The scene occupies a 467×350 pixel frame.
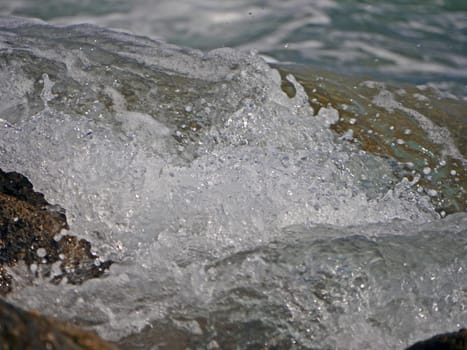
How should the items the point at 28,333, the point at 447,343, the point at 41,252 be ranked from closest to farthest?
the point at 28,333, the point at 447,343, the point at 41,252

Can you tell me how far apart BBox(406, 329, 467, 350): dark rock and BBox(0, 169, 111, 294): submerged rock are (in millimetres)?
1271

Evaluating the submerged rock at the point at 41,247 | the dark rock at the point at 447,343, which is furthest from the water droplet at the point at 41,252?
the dark rock at the point at 447,343

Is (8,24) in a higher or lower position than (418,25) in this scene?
higher

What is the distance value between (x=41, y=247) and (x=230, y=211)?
85 centimetres

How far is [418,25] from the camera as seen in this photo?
269 inches

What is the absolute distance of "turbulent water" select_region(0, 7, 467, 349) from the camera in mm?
2553

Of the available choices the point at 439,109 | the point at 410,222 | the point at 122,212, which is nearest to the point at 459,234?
the point at 410,222

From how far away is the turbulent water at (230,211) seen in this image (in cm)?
255

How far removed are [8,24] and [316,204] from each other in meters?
3.80

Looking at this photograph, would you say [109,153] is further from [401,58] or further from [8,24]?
[401,58]

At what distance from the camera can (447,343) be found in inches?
83.1

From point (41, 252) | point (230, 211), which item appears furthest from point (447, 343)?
point (41, 252)

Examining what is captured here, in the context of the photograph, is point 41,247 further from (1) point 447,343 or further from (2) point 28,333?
(1) point 447,343

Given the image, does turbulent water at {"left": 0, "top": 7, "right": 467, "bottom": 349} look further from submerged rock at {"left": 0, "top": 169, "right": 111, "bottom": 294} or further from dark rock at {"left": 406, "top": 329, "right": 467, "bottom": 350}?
dark rock at {"left": 406, "top": 329, "right": 467, "bottom": 350}
